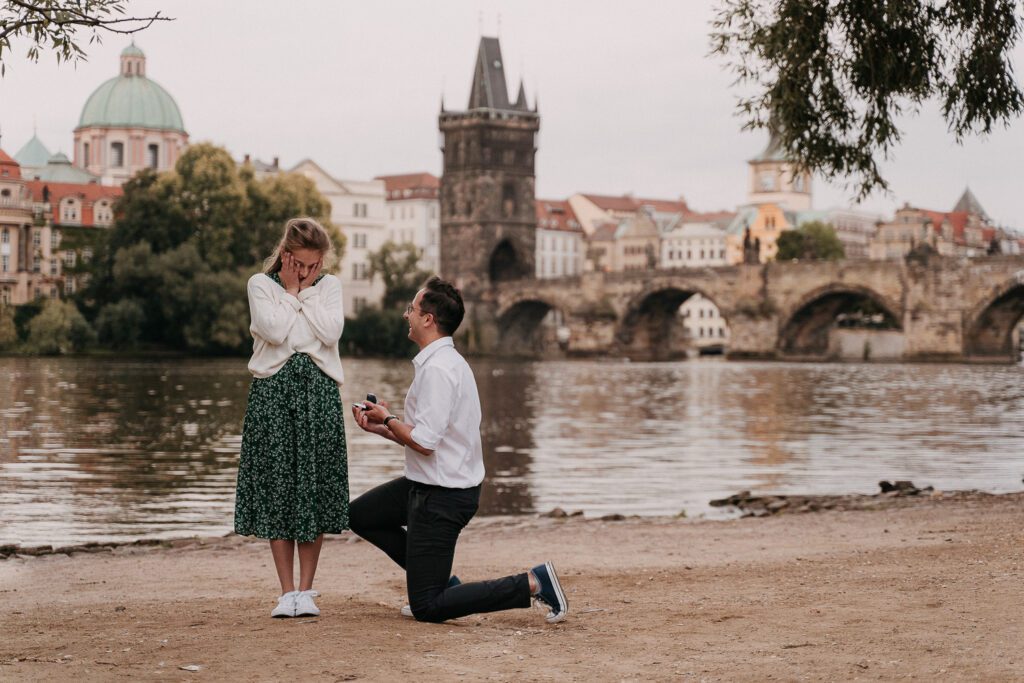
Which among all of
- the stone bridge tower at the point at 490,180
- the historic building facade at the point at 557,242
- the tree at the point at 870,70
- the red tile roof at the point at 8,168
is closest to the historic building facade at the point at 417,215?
the historic building facade at the point at 557,242

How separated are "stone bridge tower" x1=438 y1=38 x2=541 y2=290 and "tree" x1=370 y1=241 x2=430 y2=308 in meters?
9.55

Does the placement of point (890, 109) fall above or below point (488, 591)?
above

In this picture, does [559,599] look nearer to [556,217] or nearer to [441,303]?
[441,303]

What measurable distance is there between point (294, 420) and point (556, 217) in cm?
13904

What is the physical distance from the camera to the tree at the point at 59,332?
65.4 metres

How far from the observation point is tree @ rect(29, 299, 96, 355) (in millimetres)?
65438

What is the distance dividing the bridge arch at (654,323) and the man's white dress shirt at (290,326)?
272 feet

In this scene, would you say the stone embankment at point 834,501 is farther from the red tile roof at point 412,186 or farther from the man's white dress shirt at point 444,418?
the red tile roof at point 412,186

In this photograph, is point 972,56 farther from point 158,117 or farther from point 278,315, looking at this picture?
point 158,117

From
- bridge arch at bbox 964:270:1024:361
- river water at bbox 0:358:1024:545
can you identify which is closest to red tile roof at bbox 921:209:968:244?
bridge arch at bbox 964:270:1024:361

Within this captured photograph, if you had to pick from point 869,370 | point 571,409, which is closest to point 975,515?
point 571,409

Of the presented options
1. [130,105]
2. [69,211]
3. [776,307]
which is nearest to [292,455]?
[776,307]

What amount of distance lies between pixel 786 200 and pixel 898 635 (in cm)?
14931

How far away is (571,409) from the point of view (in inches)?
1337
